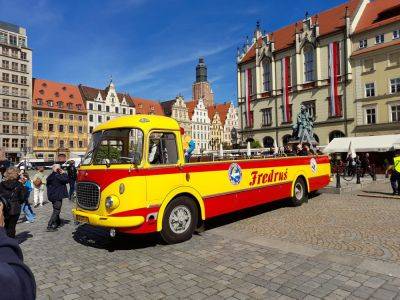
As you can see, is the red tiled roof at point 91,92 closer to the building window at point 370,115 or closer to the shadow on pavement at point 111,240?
the building window at point 370,115

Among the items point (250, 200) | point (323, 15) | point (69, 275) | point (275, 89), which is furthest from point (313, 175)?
point (323, 15)

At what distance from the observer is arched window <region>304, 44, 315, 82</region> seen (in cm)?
4503

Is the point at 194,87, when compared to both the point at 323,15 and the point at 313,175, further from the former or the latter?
the point at 313,175

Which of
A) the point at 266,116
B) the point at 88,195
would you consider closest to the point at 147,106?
the point at 266,116

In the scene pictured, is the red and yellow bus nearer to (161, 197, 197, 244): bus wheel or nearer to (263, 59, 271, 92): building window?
(161, 197, 197, 244): bus wheel

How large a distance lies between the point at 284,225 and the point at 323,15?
47.7 meters

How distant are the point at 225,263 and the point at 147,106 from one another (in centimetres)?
8373

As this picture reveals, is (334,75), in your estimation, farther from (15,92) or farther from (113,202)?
(15,92)

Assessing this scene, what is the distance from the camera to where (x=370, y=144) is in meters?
31.6

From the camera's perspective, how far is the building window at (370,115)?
3869cm

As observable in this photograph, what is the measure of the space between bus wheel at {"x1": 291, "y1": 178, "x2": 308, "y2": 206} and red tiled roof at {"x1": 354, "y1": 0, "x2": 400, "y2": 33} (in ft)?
111

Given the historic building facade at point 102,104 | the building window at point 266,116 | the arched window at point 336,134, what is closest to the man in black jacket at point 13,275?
the arched window at point 336,134

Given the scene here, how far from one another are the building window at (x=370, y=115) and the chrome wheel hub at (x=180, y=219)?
121ft

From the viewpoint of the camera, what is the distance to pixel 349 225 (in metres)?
8.85
